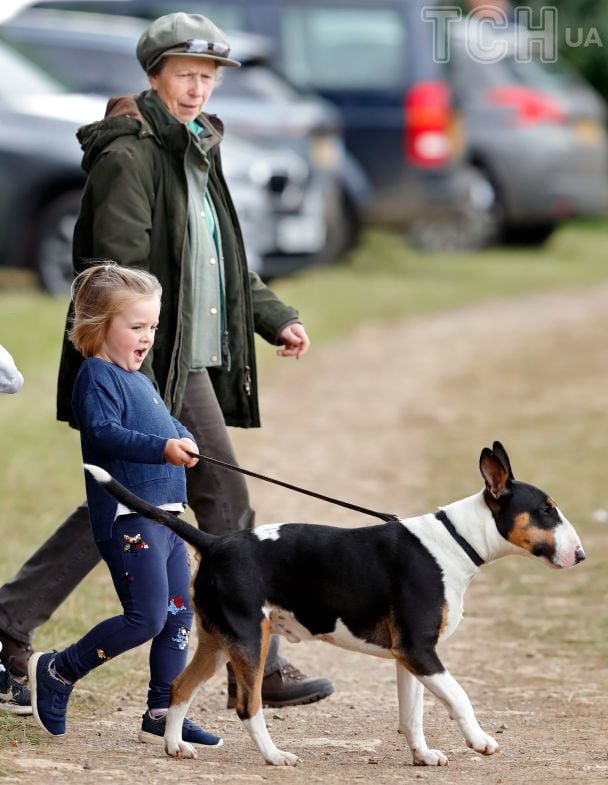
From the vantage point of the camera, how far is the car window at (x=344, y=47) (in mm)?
15977

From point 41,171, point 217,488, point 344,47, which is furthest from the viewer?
point 344,47

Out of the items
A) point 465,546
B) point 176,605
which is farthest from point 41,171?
point 465,546

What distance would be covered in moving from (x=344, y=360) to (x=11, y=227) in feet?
8.88

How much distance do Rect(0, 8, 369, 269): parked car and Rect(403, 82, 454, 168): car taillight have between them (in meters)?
A: 0.60

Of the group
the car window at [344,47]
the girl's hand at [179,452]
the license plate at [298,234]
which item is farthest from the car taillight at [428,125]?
the girl's hand at [179,452]

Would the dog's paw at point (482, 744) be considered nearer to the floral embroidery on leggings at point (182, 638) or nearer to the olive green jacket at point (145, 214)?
the floral embroidery on leggings at point (182, 638)

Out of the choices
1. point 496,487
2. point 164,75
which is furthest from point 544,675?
point 164,75

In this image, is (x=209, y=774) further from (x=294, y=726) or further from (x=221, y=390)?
(x=221, y=390)

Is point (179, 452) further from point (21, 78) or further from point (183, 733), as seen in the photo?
point (21, 78)

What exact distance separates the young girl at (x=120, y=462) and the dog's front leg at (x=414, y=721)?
2.20 ft

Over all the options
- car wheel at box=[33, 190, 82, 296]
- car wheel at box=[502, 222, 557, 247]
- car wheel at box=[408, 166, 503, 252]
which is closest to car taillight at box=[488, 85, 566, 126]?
car wheel at box=[408, 166, 503, 252]

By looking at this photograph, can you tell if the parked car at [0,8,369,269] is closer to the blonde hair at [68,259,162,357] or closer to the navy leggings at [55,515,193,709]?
the blonde hair at [68,259,162,357]

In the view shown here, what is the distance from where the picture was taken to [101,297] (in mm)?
4312

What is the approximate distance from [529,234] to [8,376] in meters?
16.0
